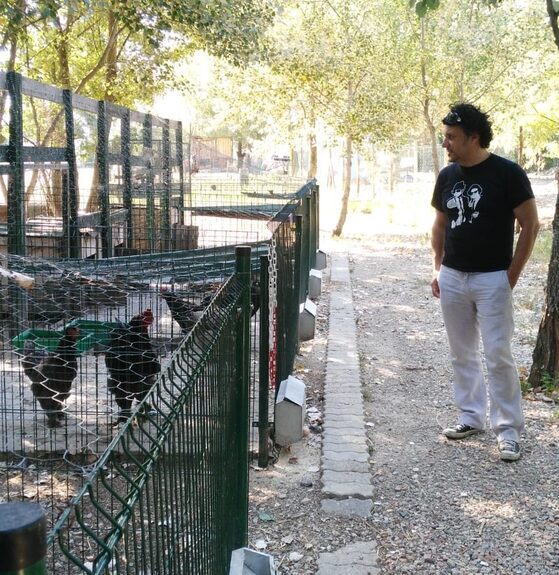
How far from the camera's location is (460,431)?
475 centimetres

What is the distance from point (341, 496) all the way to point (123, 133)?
21.7ft

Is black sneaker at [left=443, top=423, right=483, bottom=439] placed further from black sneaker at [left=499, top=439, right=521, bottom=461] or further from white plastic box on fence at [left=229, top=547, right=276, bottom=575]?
white plastic box on fence at [left=229, top=547, right=276, bottom=575]

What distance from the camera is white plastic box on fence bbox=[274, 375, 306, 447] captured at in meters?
4.65

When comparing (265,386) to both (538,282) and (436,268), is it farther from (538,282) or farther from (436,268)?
(538,282)

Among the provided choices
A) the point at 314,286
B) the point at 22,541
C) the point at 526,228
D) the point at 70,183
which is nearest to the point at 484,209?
the point at 526,228

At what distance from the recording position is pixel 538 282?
437 inches

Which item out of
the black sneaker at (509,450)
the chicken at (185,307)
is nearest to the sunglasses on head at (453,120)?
the chicken at (185,307)

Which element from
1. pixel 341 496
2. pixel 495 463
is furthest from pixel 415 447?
pixel 341 496

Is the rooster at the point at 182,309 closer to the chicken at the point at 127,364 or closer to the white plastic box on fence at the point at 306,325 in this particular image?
the chicken at the point at 127,364

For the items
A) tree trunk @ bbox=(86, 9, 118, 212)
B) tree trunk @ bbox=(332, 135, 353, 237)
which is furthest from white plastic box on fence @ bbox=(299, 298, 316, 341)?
tree trunk @ bbox=(332, 135, 353, 237)

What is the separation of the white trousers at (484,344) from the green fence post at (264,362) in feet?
3.59

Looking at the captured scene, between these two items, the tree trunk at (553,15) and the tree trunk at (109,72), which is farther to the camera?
the tree trunk at (109,72)

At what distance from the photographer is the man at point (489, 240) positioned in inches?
169

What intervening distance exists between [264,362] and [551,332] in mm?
2232
